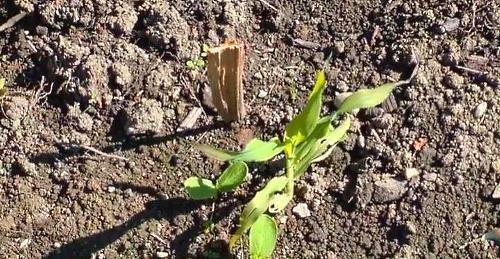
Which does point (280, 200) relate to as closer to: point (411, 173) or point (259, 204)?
point (259, 204)

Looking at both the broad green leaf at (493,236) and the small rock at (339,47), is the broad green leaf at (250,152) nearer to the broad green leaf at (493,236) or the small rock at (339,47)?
the small rock at (339,47)

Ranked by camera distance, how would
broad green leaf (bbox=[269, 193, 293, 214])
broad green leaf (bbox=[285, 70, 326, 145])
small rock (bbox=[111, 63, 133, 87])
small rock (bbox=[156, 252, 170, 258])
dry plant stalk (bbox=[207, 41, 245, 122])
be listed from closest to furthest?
broad green leaf (bbox=[285, 70, 326, 145]) < dry plant stalk (bbox=[207, 41, 245, 122]) < broad green leaf (bbox=[269, 193, 293, 214]) < small rock (bbox=[156, 252, 170, 258]) < small rock (bbox=[111, 63, 133, 87])

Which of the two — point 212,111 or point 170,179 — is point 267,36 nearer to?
point 212,111

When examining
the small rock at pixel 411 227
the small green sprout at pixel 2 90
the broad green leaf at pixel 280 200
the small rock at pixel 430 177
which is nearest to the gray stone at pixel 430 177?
the small rock at pixel 430 177

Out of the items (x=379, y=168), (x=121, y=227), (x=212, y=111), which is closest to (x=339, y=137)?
(x=379, y=168)

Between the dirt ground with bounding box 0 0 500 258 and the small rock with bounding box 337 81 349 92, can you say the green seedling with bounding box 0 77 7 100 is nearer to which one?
the dirt ground with bounding box 0 0 500 258

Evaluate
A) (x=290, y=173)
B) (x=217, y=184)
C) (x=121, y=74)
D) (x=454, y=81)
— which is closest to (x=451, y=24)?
(x=454, y=81)

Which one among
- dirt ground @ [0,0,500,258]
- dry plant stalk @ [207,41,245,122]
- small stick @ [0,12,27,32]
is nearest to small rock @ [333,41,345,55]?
dirt ground @ [0,0,500,258]
